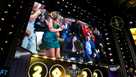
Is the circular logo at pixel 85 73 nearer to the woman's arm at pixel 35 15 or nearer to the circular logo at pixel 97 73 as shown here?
the circular logo at pixel 97 73

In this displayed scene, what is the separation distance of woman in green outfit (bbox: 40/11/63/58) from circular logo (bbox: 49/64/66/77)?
0.11 meters

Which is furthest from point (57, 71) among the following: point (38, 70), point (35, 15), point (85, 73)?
point (35, 15)

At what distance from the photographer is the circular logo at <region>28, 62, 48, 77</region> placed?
223cm

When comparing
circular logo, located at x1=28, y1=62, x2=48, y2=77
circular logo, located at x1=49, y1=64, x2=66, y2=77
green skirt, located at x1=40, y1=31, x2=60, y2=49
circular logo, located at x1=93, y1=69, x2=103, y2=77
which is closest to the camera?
circular logo, located at x1=28, y1=62, x2=48, y2=77

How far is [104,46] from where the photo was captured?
115 inches

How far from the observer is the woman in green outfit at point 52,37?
2432mm

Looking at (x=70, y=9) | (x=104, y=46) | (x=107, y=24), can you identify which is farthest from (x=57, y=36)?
(x=107, y=24)

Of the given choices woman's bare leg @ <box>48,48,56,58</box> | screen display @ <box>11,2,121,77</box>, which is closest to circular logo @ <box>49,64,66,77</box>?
screen display @ <box>11,2,121,77</box>

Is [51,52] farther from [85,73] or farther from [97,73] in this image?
[97,73]

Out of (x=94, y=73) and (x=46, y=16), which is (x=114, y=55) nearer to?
(x=94, y=73)

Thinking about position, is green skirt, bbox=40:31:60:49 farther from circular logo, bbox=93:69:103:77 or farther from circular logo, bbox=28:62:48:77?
circular logo, bbox=93:69:103:77

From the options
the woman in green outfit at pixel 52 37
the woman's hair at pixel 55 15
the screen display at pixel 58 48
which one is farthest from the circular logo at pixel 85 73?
the woman's hair at pixel 55 15

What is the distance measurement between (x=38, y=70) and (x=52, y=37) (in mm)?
422

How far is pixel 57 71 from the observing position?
238cm
